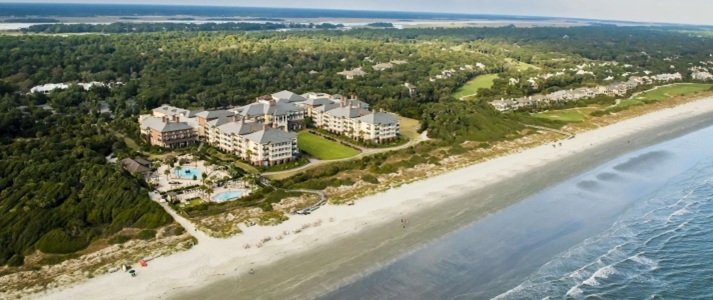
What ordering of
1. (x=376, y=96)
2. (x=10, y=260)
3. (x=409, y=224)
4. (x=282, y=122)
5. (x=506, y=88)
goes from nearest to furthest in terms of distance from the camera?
1. (x=10, y=260)
2. (x=409, y=224)
3. (x=282, y=122)
4. (x=376, y=96)
5. (x=506, y=88)

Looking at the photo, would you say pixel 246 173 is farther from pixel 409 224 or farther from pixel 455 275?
pixel 455 275

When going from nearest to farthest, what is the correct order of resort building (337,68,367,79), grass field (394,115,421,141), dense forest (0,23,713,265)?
dense forest (0,23,713,265) < grass field (394,115,421,141) < resort building (337,68,367,79)

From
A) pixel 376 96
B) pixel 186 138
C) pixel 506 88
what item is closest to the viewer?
pixel 186 138

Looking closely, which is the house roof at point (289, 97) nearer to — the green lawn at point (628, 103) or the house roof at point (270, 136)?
the house roof at point (270, 136)

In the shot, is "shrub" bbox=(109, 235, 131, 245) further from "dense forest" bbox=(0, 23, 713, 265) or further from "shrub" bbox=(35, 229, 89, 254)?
"shrub" bbox=(35, 229, 89, 254)

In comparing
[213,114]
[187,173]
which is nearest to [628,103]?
[213,114]

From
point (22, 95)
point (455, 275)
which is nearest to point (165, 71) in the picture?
point (22, 95)

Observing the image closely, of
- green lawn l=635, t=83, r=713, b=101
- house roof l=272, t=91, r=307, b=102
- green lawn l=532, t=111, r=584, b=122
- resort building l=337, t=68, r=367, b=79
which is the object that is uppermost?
house roof l=272, t=91, r=307, b=102

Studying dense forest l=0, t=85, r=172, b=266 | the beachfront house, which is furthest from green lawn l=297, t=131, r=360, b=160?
the beachfront house
